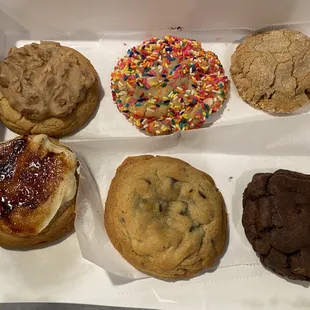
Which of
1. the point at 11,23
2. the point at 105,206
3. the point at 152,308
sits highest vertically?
the point at 11,23

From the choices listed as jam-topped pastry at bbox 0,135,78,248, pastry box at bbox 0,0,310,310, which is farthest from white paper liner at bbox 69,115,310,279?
jam-topped pastry at bbox 0,135,78,248

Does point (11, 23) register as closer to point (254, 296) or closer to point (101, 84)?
point (101, 84)

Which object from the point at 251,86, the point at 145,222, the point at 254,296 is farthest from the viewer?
the point at 251,86

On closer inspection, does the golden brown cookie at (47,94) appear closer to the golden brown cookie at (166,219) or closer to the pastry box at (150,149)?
the pastry box at (150,149)

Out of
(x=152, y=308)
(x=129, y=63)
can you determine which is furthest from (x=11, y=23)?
(x=152, y=308)

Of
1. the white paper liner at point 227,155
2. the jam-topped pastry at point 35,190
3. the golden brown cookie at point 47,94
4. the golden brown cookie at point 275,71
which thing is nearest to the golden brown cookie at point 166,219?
the white paper liner at point 227,155

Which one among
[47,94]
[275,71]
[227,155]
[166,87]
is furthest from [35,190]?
[275,71]

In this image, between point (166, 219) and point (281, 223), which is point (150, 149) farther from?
point (281, 223)

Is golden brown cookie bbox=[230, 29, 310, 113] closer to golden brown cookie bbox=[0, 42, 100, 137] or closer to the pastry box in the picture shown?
the pastry box
